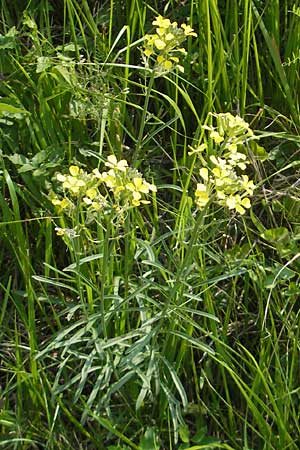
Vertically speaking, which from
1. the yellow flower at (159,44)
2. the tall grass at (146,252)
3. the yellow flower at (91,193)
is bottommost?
the tall grass at (146,252)

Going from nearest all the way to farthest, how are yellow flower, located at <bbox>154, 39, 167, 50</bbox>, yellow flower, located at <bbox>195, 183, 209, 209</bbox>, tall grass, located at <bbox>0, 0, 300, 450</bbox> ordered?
yellow flower, located at <bbox>195, 183, 209, 209</bbox>
yellow flower, located at <bbox>154, 39, 167, 50</bbox>
tall grass, located at <bbox>0, 0, 300, 450</bbox>

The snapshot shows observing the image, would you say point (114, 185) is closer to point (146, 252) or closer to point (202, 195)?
point (202, 195)

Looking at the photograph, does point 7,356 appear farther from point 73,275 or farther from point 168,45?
point 168,45

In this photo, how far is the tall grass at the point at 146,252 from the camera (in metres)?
1.84

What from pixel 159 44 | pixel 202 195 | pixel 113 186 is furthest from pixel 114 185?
pixel 159 44

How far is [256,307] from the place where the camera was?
206 centimetres

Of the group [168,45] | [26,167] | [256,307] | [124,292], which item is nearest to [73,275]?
[124,292]

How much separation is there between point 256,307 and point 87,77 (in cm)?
73

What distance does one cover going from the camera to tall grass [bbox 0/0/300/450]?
6.02 ft

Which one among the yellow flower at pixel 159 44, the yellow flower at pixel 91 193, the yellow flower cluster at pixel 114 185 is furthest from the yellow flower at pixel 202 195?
the yellow flower at pixel 159 44

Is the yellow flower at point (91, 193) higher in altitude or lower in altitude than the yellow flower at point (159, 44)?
lower

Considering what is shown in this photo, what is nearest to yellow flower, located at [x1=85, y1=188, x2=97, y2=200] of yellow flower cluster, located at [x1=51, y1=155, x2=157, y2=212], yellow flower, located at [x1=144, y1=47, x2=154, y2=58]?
yellow flower cluster, located at [x1=51, y1=155, x2=157, y2=212]

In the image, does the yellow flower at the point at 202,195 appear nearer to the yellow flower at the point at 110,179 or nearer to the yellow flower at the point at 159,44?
the yellow flower at the point at 110,179

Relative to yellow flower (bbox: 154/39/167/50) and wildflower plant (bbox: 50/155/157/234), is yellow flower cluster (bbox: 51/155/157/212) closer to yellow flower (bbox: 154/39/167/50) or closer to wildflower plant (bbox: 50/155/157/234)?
wildflower plant (bbox: 50/155/157/234)
